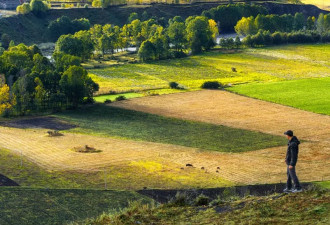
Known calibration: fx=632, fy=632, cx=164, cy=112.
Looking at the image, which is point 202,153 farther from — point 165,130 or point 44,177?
point 44,177

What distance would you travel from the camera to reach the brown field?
5821 centimetres

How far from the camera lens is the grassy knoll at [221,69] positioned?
121438 millimetres

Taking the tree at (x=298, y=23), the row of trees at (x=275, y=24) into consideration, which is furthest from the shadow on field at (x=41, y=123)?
the tree at (x=298, y=23)

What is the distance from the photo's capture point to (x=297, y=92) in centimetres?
10719

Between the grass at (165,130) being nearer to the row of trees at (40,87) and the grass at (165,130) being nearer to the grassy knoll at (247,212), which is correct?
the row of trees at (40,87)

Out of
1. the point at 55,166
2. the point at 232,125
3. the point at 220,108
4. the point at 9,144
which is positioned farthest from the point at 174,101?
the point at 55,166

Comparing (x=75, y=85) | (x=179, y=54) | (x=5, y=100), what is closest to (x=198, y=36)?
(x=179, y=54)

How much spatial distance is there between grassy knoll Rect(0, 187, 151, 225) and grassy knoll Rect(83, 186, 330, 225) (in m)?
9.98

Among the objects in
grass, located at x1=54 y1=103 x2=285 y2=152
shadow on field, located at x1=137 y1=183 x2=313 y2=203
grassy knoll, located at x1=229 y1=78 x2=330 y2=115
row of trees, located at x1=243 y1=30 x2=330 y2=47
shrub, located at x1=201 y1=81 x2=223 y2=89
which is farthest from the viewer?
Result: row of trees, located at x1=243 y1=30 x2=330 y2=47

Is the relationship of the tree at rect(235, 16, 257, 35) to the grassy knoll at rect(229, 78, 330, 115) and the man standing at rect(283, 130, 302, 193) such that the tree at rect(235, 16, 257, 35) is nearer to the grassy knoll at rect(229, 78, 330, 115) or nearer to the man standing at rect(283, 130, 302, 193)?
the grassy knoll at rect(229, 78, 330, 115)

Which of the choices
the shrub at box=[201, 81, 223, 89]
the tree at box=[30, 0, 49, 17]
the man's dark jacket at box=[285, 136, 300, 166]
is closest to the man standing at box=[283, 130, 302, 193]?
the man's dark jacket at box=[285, 136, 300, 166]

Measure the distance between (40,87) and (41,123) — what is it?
1071 centimetres

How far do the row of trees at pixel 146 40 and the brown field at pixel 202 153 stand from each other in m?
53.6

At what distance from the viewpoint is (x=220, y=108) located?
94.9 meters
